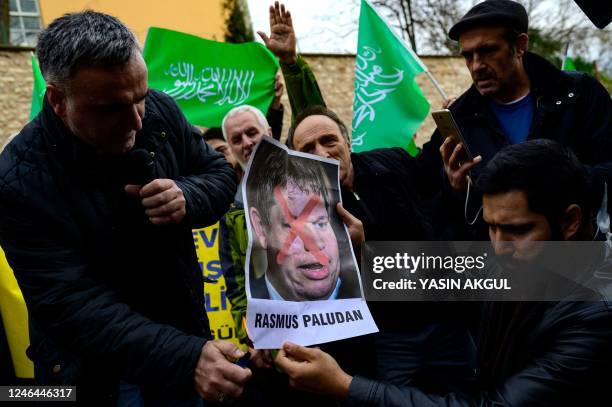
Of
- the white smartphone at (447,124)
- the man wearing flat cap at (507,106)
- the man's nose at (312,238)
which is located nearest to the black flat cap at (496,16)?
the man wearing flat cap at (507,106)

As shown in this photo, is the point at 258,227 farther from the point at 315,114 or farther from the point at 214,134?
the point at 214,134

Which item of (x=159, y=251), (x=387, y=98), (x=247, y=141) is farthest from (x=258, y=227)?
(x=387, y=98)

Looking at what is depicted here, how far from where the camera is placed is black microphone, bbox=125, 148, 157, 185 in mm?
1437

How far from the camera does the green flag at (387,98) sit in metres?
3.98

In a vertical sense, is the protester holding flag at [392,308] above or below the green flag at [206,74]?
below

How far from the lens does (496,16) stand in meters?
2.46

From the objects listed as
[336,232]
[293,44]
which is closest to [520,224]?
[336,232]

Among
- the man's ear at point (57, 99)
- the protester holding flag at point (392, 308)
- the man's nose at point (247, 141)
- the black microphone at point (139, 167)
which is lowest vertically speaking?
the protester holding flag at point (392, 308)

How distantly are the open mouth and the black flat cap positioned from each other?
4.70ft

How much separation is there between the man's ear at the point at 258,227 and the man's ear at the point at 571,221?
799 mm

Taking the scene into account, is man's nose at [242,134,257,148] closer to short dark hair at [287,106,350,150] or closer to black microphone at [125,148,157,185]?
short dark hair at [287,106,350,150]

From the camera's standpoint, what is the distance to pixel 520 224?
1.64 m

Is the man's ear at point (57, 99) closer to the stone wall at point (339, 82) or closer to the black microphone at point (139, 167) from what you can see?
the black microphone at point (139, 167)

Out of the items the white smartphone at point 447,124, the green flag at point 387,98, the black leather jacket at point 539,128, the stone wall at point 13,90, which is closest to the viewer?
the white smartphone at point 447,124
